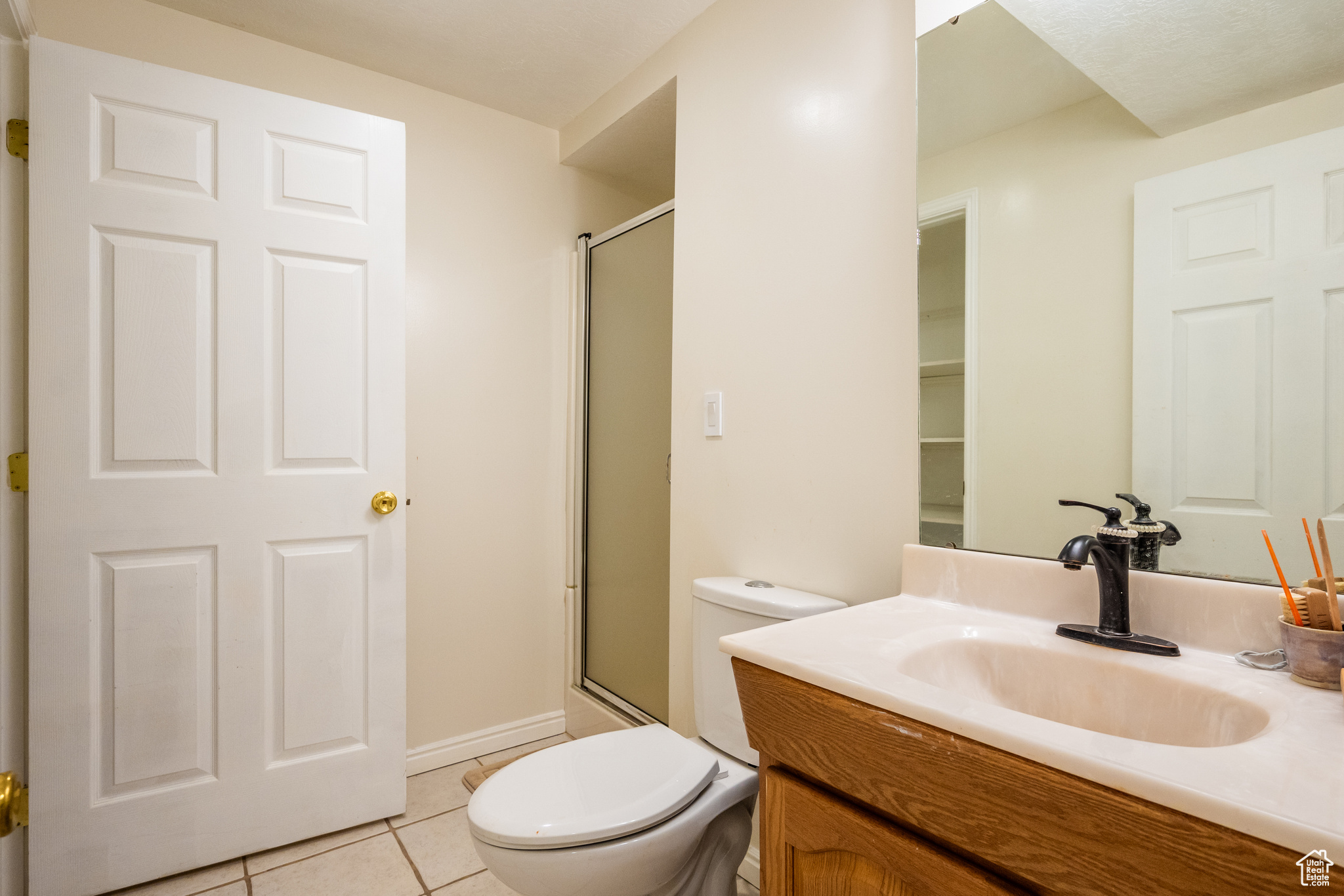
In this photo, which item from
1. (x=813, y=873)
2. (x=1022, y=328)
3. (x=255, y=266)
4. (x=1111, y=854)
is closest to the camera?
(x=1111, y=854)

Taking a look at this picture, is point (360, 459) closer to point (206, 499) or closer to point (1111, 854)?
point (206, 499)

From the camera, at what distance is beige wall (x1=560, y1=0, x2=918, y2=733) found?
1.31 metres

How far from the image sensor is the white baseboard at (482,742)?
2.16 meters

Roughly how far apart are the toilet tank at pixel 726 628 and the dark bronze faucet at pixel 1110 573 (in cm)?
50

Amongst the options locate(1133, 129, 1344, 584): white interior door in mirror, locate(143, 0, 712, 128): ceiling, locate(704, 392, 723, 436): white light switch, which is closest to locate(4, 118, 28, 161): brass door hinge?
locate(143, 0, 712, 128): ceiling

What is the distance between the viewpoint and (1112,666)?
2.82 ft

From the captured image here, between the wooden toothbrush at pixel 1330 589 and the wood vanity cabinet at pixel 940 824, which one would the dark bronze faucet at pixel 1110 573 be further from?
the wood vanity cabinet at pixel 940 824

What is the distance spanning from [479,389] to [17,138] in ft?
4.10

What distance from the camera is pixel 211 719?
1.64m

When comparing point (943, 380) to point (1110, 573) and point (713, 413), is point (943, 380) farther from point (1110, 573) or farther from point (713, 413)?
point (713, 413)

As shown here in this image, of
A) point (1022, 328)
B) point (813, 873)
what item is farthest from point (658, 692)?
point (1022, 328)

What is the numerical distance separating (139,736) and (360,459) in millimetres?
811

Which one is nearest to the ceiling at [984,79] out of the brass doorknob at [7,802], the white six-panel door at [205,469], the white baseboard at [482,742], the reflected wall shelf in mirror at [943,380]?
the reflected wall shelf in mirror at [943,380]

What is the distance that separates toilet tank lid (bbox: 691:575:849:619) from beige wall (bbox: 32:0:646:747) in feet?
3.61
